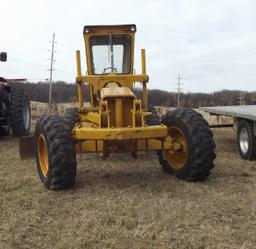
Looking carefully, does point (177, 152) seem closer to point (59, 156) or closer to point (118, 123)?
point (118, 123)

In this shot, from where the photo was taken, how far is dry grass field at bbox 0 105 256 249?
159 inches

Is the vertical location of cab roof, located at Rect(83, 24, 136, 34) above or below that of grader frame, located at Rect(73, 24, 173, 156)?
above

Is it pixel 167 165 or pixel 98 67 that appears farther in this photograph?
pixel 98 67

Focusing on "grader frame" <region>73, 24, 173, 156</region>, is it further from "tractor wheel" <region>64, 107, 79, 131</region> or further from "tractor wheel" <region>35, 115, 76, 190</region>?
"tractor wheel" <region>64, 107, 79, 131</region>

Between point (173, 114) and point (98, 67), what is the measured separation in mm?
2041

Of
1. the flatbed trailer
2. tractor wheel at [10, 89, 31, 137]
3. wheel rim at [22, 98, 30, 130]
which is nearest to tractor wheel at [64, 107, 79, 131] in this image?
tractor wheel at [10, 89, 31, 137]

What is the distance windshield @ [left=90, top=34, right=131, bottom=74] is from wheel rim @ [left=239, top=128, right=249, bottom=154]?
2.86m

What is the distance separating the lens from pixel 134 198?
544 cm

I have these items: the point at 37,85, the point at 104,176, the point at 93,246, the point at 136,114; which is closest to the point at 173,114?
the point at 136,114

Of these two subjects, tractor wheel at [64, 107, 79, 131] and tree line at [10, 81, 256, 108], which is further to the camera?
tree line at [10, 81, 256, 108]

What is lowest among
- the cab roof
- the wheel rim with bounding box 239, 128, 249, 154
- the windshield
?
the wheel rim with bounding box 239, 128, 249, 154

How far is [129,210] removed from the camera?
4934 mm

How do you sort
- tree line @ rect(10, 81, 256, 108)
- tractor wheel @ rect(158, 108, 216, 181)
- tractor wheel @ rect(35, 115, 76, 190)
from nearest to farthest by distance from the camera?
tractor wheel @ rect(35, 115, 76, 190)
tractor wheel @ rect(158, 108, 216, 181)
tree line @ rect(10, 81, 256, 108)

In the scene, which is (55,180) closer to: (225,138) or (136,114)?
(136,114)
